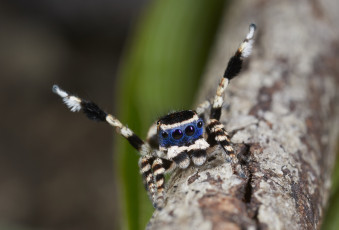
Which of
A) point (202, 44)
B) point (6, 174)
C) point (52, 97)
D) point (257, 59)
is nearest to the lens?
point (257, 59)

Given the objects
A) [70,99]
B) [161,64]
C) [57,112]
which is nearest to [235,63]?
[70,99]

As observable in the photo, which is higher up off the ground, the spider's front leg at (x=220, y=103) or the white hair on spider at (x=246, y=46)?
the white hair on spider at (x=246, y=46)

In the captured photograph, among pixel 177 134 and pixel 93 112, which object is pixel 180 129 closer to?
pixel 177 134

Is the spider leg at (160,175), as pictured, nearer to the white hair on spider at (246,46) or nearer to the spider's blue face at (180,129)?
the spider's blue face at (180,129)

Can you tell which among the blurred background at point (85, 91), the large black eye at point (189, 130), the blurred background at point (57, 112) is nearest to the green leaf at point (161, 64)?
the blurred background at point (85, 91)

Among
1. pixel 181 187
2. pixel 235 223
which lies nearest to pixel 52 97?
pixel 181 187

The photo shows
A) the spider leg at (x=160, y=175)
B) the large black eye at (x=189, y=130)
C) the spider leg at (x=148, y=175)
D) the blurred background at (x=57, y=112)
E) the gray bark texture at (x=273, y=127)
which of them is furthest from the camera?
the blurred background at (x=57, y=112)

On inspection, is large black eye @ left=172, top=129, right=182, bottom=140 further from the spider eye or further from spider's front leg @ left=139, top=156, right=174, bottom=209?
spider's front leg @ left=139, top=156, right=174, bottom=209

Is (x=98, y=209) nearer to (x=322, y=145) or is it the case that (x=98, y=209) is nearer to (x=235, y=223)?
(x=322, y=145)

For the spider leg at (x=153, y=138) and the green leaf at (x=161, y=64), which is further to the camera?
the green leaf at (x=161, y=64)
